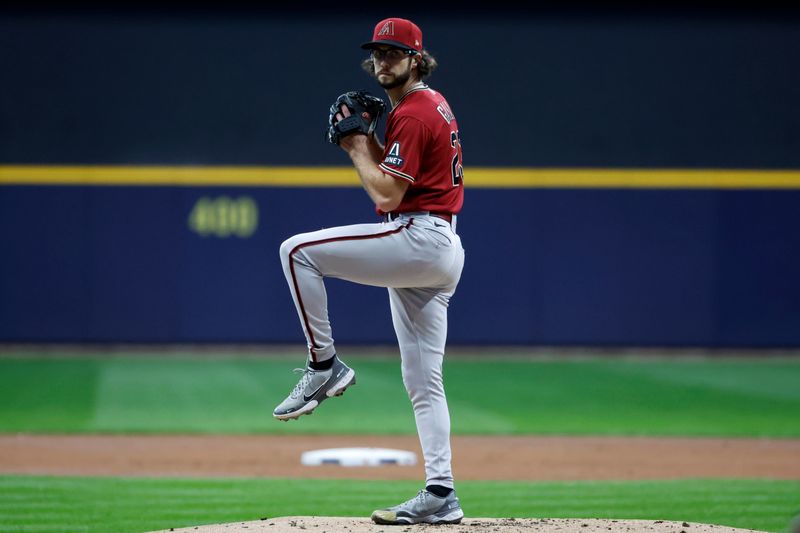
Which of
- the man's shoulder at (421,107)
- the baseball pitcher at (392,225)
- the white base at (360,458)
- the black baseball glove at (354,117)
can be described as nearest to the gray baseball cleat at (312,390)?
the baseball pitcher at (392,225)

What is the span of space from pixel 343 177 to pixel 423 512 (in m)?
11.8

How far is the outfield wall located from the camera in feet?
55.0

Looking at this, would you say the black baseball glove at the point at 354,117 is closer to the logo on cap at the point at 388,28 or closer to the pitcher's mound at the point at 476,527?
the logo on cap at the point at 388,28

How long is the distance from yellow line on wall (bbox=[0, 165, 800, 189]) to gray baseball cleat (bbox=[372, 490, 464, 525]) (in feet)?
37.6

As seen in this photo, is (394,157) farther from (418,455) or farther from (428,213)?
(418,455)

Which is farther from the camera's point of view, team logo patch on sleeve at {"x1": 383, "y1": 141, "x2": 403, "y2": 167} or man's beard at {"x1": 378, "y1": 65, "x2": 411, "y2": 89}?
man's beard at {"x1": 378, "y1": 65, "x2": 411, "y2": 89}

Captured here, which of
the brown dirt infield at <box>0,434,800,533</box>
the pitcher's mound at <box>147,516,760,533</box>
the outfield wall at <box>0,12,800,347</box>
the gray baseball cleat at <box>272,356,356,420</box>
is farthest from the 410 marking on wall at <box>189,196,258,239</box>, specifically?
the gray baseball cleat at <box>272,356,356,420</box>

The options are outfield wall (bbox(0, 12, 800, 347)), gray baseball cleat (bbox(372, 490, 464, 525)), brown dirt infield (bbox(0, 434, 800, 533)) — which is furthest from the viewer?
outfield wall (bbox(0, 12, 800, 347))

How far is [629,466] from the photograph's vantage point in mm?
8906

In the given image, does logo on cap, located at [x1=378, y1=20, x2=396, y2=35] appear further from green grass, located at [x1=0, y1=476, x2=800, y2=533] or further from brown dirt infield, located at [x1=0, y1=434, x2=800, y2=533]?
brown dirt infield, located at [x1=0, y1=434, x2=800, y2=533]

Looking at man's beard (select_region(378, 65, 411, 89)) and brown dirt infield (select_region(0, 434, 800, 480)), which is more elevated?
man's beard (select_region(378, 65, 411, 89))

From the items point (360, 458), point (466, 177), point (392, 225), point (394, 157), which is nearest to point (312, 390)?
point (392, 225)

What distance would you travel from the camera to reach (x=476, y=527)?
5297 mm

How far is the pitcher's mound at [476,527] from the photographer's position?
520 cm
